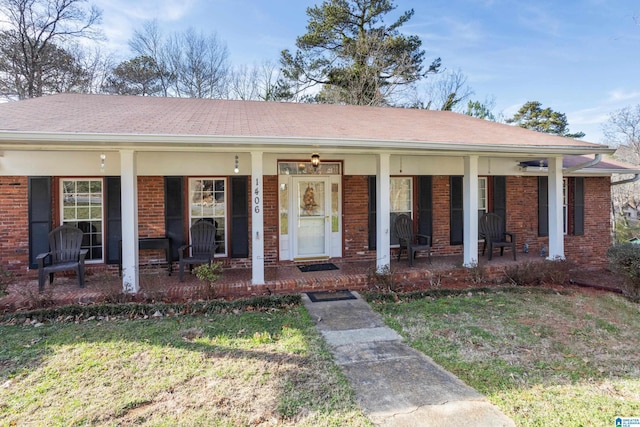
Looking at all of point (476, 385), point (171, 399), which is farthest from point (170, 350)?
point (476, 385)

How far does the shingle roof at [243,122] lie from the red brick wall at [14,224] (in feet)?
4.52

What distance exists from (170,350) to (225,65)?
18.8 m

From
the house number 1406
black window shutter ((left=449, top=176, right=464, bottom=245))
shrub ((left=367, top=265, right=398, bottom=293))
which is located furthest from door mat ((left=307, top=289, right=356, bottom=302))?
black window shutter ((left=449, top=176, right=464, bottom=245))

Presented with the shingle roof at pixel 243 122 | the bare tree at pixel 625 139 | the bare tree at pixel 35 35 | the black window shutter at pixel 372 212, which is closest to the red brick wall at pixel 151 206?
the shingle roof at pixel 243 122

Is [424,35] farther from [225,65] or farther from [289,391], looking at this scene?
[289,391]

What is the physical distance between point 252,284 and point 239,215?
77.4 inches

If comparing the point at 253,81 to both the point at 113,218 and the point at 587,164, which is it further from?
the point at 587,164

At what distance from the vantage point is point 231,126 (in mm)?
5922

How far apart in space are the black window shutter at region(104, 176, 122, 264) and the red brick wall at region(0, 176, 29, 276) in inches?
53.7

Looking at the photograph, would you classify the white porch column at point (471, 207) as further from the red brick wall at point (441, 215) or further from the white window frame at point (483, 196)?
the white window frame at point (483, 196)

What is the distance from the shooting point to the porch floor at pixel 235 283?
532 cm

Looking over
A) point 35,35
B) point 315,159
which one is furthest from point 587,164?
point 35,35

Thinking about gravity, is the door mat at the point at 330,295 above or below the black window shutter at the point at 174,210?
below

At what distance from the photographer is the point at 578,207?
30.2 feet
